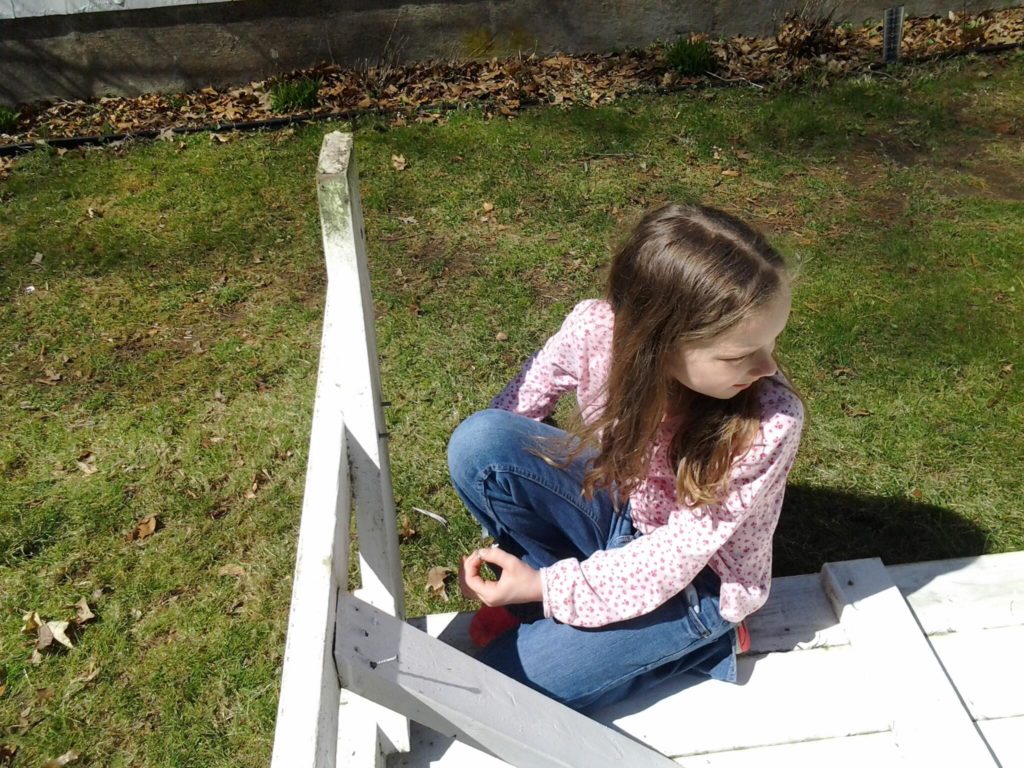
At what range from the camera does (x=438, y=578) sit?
2641 mm

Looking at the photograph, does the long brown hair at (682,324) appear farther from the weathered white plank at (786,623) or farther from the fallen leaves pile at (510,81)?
the fallen leaves pile at (510,81)

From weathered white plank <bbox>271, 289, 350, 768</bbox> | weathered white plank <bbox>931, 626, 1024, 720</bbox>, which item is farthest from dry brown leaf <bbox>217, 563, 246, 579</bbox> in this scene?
weathered white plank <bbox>931, 626, 1024, 720</bbox>

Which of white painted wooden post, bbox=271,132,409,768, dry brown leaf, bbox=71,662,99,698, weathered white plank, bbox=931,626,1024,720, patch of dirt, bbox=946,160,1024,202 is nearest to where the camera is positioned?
white painted wooden post, bbox=271,132,409,768

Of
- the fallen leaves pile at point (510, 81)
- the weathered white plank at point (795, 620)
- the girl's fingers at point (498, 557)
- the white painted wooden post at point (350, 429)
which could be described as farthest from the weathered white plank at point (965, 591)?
the fallen leaves pile at point (510, 81)

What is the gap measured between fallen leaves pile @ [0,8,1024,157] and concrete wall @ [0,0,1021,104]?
0.10m

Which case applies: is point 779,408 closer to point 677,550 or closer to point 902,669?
point 677,550

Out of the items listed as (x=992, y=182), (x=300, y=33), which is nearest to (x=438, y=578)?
(x=992, y=182)

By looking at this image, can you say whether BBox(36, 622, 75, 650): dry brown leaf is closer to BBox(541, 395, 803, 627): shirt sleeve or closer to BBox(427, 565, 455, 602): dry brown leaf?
BBox(427, 565, 455, 602): dry brown leaf

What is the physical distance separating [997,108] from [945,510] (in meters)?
3.24

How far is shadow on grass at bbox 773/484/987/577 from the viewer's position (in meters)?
2.63

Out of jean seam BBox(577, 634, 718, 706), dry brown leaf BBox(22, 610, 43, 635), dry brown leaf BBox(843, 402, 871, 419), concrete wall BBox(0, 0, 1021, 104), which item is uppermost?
concrete wall BBox(0, 0, 1021, 104)

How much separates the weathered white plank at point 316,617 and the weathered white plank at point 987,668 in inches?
Result: 51.7

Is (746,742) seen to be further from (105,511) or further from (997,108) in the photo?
(997,108)

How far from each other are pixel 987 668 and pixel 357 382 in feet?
4.72
